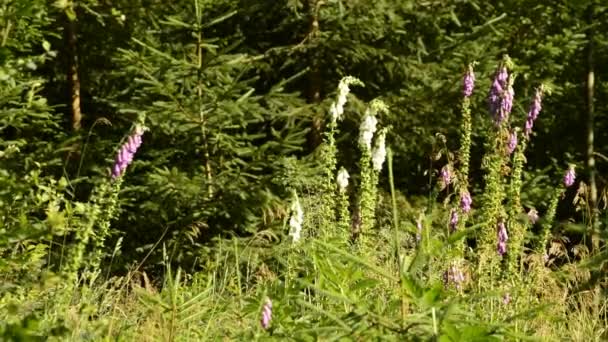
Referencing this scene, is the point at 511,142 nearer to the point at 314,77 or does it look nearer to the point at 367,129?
the point at 367,129

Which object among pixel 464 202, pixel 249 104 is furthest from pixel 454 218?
pixel 249 104

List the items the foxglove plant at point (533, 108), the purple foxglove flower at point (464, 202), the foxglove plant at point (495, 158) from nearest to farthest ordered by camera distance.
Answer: the foxglove plant at point (495, 158) < the purple foxglove flower at point (464, 202) < the foxglove plant at point (533, 108)

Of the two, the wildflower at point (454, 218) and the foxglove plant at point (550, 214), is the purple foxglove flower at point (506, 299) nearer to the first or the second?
the foxglove plant at point (550, 214)

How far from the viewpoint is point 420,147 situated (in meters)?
10.0

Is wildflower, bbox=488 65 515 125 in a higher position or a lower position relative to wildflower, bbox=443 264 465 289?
higher

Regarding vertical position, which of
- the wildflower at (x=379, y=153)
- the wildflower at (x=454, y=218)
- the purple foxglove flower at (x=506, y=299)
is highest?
the wildflower at (x=379, y=153)

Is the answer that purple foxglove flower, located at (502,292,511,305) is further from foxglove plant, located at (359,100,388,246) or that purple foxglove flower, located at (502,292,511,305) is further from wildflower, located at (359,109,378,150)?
wildflower, located at (359,109,378,150)

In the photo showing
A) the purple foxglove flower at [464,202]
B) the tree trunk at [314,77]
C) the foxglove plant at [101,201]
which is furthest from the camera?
the tree trunk at [314,77]

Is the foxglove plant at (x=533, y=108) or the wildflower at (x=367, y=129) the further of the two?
the foxglove plant at (x=533, y=108)

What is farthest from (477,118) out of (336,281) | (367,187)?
(336,281)

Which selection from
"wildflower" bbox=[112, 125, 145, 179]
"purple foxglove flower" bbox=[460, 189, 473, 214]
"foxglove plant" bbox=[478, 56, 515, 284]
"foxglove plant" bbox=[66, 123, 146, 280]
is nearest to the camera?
"foxglove plant" bbox=[66, 123, 146, 280]

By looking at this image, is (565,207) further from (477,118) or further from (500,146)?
(500,146)

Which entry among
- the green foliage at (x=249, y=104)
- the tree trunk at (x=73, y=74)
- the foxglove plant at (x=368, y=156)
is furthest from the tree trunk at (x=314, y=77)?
the foxglove plant at (x=368, y=156)

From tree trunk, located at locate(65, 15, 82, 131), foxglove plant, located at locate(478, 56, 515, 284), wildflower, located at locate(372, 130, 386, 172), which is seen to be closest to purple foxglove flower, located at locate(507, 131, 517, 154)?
foxglove plant, located at locate(478, 56, 515, 284)
